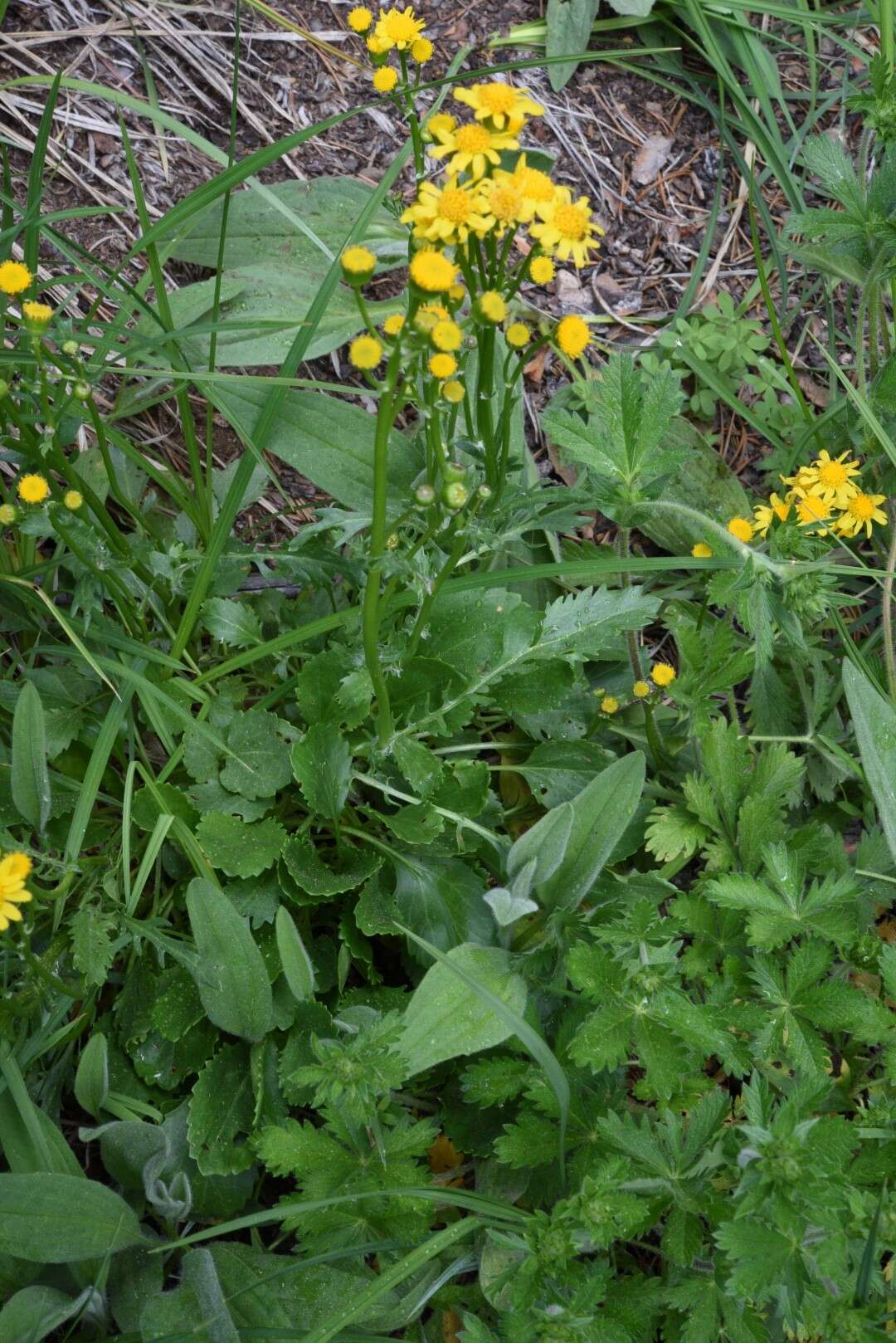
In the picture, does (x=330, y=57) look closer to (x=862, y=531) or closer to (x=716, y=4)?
(x=716, y=4)

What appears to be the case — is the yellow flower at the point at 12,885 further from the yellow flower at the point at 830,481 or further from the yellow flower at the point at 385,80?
the yellow flower at the point at 830,481

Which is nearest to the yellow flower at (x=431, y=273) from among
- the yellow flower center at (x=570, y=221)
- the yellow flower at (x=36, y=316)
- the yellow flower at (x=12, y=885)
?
the yellow flower center at (x=570, y=221)

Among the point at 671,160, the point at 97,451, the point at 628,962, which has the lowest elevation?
the point at 628,962

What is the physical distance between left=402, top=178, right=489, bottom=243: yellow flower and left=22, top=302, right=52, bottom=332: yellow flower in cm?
62

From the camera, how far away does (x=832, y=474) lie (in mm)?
2555

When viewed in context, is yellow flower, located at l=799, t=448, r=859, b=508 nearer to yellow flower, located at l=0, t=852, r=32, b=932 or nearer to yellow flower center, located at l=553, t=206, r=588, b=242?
yellow flower center, located at l=553, t=206, r=588, b=242

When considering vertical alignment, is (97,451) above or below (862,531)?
above

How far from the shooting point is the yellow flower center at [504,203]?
157 cm

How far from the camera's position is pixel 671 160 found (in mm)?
3365

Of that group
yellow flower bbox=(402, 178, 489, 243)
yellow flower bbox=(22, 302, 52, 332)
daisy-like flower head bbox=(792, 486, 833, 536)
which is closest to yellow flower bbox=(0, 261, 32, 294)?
yellow flower bbox=(22, 302, 52, 332)

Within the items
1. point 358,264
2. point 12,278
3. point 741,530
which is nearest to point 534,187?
point 358,264

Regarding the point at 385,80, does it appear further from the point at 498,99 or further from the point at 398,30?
the point at 498,99

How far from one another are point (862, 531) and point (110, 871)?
7.56ft

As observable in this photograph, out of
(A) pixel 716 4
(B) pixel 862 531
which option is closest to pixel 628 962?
(B) pixel 862 531
